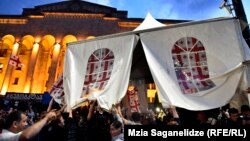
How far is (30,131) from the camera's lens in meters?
3.17

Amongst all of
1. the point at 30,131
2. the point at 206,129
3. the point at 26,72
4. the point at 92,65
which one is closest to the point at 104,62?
the point at 92,65

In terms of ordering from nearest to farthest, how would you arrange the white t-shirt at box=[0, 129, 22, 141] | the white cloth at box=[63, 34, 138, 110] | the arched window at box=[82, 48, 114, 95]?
the white t-shirt at box=[0, 129, 22, 141] → the white cloth at box=[63, 34, 138, 110] → the arched window at box=[82, 48, 114, 95]

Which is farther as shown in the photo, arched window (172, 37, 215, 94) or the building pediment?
the building pediment

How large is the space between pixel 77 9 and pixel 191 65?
3701 cm

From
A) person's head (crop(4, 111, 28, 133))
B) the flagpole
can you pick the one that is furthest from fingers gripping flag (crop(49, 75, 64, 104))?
the flagpole

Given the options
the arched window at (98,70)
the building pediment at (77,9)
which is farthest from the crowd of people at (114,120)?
the building pediment at (77,9)

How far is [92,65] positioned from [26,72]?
34.8 meters

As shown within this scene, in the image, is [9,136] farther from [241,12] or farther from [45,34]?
[45,34]

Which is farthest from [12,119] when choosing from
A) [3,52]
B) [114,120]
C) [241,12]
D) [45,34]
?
[3,52]

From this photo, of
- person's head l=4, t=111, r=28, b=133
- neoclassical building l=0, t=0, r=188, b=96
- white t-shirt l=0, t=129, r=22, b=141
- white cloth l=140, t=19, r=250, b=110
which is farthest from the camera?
neoclassical building l=0, t=0, r=188, b=96

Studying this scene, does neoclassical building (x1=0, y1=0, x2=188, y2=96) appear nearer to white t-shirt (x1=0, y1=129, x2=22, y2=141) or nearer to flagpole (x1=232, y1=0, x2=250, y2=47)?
flagpole (x1=232, y1=0, x2=250, y2=47)

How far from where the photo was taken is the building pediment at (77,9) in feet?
127

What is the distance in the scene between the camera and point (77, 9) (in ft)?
129

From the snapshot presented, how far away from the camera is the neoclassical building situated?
3675 cm
